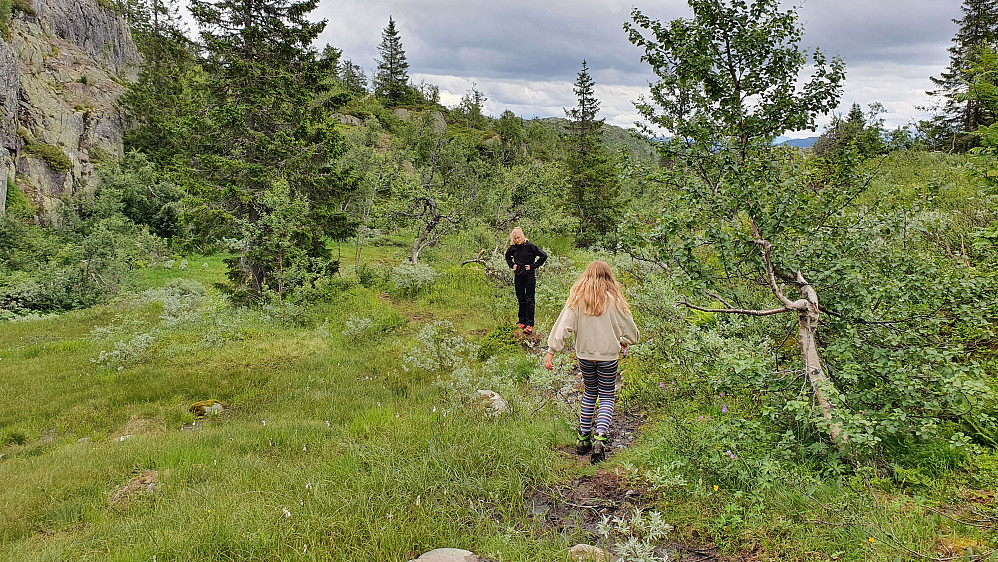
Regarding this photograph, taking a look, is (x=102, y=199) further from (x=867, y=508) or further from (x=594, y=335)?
(x=867, y=508)

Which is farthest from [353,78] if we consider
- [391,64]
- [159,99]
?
[159,99]

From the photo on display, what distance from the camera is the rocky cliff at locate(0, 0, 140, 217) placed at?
23.8 meters

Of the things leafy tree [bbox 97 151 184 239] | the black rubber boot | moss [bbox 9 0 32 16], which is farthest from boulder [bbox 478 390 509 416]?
moss [bbox 9 0 32 16]

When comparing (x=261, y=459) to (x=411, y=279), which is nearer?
(x=261, y=459)

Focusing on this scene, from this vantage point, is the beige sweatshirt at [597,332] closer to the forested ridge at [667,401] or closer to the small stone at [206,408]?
the forested ridge at [667,401]

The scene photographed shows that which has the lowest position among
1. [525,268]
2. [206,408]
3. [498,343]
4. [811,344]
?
[206,408]

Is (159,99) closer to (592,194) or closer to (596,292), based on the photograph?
(592,194)

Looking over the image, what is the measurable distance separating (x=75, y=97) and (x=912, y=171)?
153ft

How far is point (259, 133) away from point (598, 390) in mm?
12472

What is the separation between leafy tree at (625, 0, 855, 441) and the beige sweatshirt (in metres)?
0.83

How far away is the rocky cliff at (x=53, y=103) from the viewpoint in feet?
77.9

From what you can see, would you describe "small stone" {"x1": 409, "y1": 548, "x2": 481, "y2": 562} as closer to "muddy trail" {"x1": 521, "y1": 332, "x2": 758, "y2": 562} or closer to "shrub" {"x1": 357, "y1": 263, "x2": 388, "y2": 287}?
"muddy trail" {"x1": 521, "y1": 332, "x2": 758, "y2": 562}

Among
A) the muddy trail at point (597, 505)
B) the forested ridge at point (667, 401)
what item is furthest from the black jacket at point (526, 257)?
the muddy trail at point (597, 505)

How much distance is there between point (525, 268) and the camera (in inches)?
376
